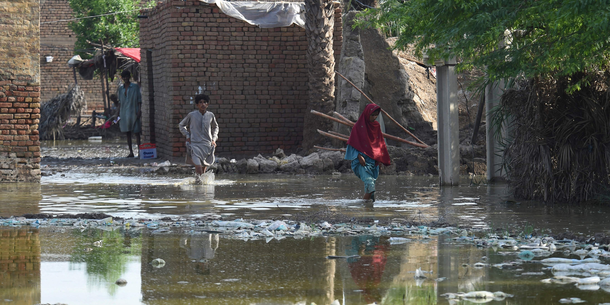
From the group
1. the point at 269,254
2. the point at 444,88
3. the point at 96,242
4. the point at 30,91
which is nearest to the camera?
the point at 269,254

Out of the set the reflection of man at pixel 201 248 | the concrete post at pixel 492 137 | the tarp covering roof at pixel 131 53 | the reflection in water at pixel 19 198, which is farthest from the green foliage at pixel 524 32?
the tarp covering roof at pixel 131 53

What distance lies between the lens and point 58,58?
142 ft

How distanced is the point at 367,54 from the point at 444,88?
19.6 feet

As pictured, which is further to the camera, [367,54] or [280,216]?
[367,54]

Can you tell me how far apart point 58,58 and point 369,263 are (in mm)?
40726

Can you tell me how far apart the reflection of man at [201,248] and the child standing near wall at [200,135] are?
604cm

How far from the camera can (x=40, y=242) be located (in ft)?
22.4

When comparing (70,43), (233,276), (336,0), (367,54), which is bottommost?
(233,276)

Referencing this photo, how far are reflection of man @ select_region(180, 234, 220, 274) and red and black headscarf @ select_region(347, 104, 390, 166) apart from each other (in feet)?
12.9

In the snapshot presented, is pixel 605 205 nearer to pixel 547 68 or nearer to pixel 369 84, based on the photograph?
pixel 547 68

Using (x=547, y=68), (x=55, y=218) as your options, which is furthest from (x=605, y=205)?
(x=55, y=218)

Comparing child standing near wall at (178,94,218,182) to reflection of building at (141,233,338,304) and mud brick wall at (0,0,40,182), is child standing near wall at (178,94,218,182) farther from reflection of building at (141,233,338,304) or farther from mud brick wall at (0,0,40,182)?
reflection of building at (141,233,338,304)

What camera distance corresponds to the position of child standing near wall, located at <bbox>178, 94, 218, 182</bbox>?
43.0 feet

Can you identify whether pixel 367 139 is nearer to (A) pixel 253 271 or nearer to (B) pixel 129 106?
(A) pixel 253 271
